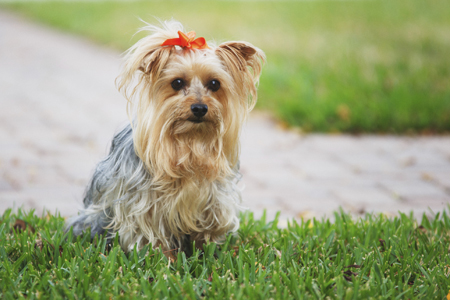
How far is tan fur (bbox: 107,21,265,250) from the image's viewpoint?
266cm

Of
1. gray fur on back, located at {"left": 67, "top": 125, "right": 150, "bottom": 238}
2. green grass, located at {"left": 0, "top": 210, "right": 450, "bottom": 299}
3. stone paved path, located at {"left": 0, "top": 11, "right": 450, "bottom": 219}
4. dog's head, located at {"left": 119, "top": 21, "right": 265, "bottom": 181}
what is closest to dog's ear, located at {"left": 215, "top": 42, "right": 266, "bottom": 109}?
dog's head, located at {"left": 119, "top": 21, "right": 265, "bottom": 181}

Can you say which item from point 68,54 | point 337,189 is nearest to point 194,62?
point 337,189

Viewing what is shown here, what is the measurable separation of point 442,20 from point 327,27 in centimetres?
272

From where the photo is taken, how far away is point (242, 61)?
280 centimetres

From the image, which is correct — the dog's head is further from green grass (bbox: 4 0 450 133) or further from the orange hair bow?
green grass (bbox: 4 0 450 133)

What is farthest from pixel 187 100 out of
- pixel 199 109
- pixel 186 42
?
pixel 186 42

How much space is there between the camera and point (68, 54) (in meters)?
11.2

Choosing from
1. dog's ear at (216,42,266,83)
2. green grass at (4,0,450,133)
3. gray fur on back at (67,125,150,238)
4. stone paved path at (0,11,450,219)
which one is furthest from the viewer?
green grass at (4,0,450,133)

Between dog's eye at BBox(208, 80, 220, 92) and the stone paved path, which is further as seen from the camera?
the stone paved path

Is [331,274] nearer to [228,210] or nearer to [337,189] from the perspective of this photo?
[228,210]

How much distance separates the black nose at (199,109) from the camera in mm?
2620

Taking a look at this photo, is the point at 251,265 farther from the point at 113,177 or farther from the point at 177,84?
the point at 177,84

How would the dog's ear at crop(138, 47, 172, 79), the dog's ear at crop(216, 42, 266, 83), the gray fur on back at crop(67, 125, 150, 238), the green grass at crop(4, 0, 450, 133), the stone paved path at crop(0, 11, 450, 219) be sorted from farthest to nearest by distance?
the green grass at crop(4, 0, 450, 133) < the stone paved path at crop(0, 11, 450, 219) < the gray fur on back at crop(67, 125, 150, 238) < the dog's ear at crop(216, 42, 266, 83) < the dog's ear at crop(138, 47, 172, 79)

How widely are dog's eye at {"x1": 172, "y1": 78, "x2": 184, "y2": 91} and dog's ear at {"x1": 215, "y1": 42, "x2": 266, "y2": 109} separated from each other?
0.25 m
